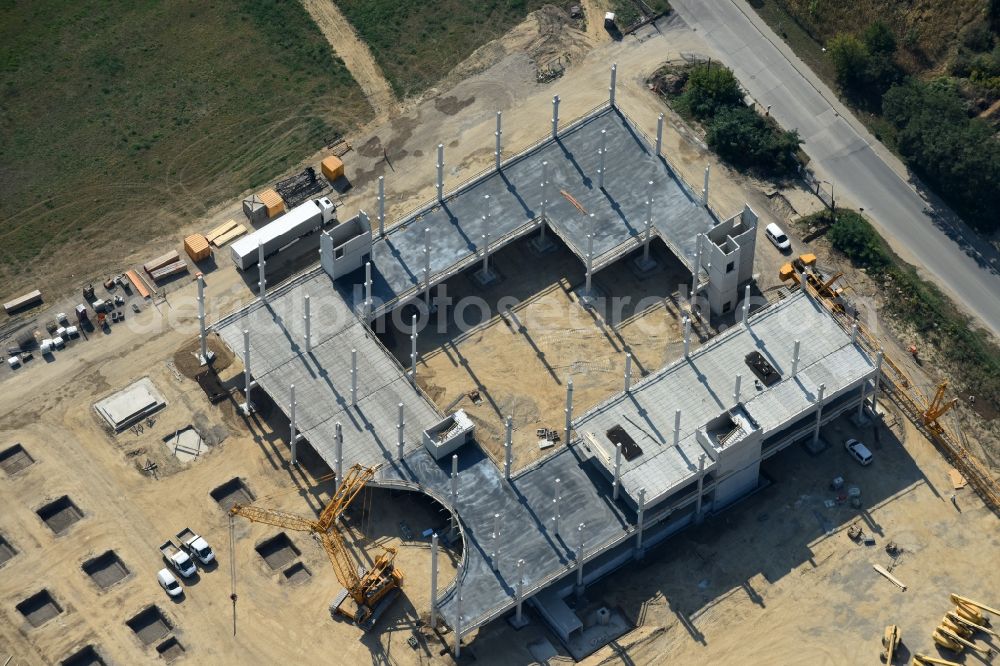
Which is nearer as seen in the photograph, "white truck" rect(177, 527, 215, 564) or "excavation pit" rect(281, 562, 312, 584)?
"excavation pit" rect(281, 562, 312, 584)

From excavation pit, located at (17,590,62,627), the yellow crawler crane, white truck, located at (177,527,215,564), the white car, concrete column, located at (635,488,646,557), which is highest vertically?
excavation pit, located at (17,590,62,627)

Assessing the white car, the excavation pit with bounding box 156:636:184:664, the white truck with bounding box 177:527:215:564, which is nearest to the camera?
the excavation pit with bounding box 156:636:184:664

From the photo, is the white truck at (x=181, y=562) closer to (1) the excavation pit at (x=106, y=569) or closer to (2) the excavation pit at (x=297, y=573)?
(1) the excavation pit at (x=106, y=569)

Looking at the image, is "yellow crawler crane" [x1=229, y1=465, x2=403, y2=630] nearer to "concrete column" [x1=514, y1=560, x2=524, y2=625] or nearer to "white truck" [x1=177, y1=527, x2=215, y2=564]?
"white truck" [x1=177, y1=527, x2=215, y2=564]

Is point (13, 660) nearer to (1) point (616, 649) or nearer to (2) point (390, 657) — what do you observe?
(2) point (390, 657)

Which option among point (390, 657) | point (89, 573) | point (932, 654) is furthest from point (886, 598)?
point (89, 573)

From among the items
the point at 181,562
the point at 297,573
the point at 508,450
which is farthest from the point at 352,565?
the point at 508,450

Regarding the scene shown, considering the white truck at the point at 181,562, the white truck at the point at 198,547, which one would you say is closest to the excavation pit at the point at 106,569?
the white truck at the point at 181,562

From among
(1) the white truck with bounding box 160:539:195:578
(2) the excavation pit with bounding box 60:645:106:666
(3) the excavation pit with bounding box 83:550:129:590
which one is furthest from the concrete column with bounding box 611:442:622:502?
(2) the excavation pit with bounding box 60:645:106:666
